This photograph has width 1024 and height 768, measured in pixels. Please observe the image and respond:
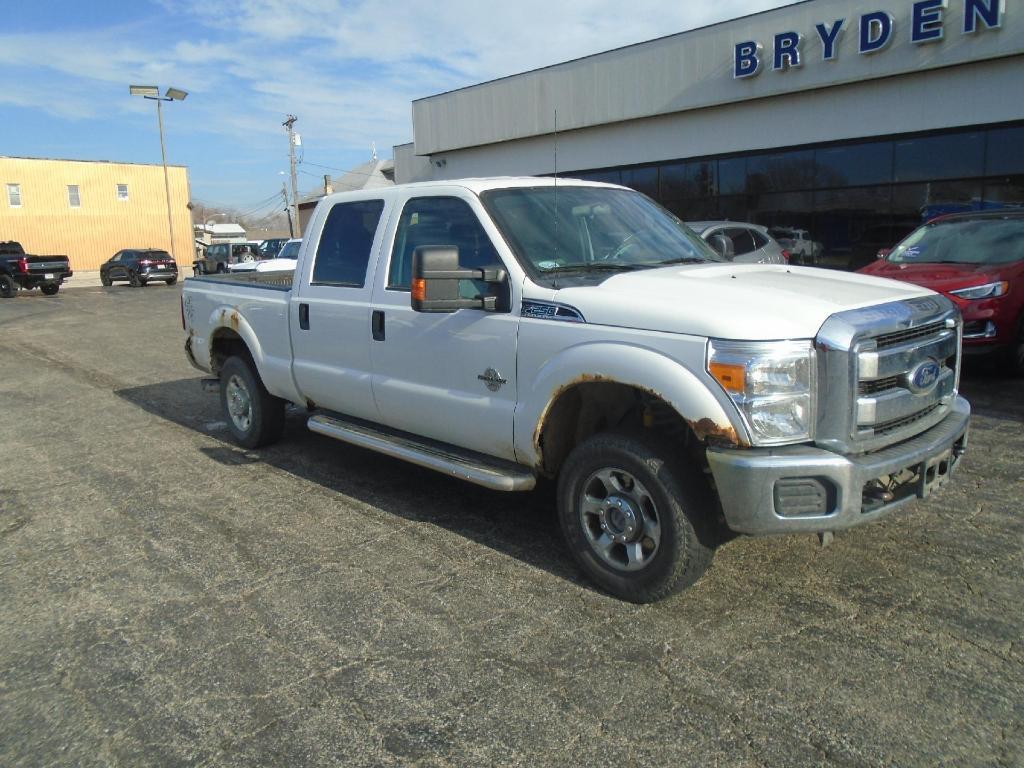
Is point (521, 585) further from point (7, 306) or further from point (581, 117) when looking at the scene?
point (7, 306)

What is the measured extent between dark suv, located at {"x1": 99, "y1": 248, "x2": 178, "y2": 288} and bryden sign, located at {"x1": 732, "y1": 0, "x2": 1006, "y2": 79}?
2499cm

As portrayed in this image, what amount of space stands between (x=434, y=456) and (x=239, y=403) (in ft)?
9.63

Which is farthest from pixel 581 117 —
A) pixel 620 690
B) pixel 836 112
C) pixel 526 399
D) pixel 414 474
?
pixel 620 690

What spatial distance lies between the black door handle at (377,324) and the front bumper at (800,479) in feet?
7.88

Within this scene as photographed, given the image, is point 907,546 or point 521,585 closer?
point 521,585

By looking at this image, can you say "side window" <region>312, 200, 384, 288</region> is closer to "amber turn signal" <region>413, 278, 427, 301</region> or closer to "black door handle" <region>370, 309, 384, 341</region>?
"black door handle" <region>370, 309, 384, 341</region>

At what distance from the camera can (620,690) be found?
313 cm

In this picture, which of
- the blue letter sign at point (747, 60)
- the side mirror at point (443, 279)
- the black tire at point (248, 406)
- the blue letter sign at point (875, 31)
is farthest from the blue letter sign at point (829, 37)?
the side mirror at point (443, 279)

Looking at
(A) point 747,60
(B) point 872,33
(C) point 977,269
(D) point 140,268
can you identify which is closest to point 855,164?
(B) point 872,33

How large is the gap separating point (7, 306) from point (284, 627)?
26160 mm

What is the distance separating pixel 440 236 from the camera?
15.9 ft

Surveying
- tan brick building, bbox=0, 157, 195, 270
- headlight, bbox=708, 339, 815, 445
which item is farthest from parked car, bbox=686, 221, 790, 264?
tan brick building, bbox=0, 157, 195, 270

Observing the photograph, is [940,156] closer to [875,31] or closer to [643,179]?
[875,31]

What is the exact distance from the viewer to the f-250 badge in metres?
4.29
